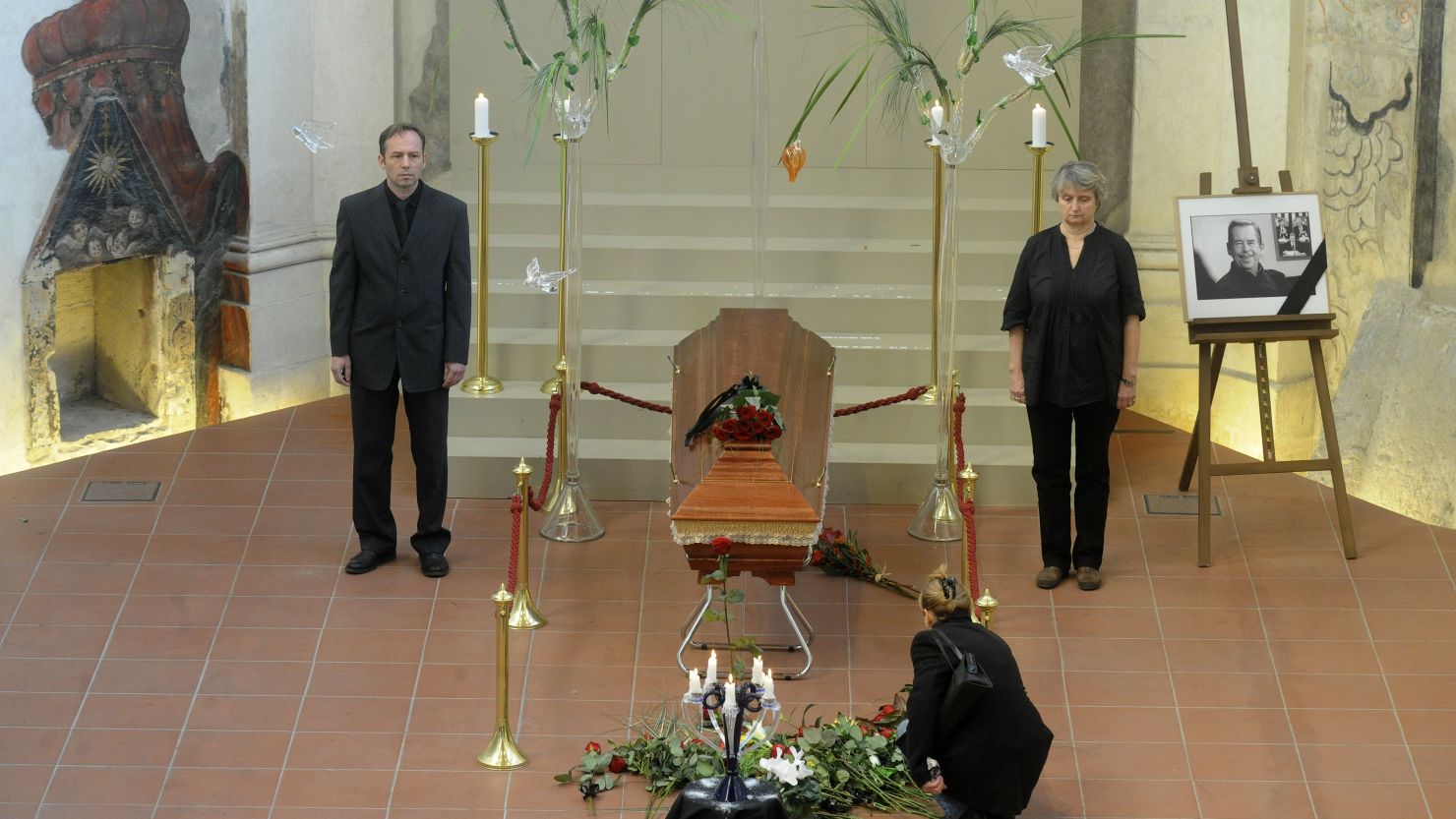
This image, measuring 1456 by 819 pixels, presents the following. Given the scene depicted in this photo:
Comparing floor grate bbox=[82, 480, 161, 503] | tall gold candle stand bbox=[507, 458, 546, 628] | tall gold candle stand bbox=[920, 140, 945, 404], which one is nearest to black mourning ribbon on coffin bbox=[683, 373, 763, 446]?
tall gold candle stand bbox=[507, 458, 546, 628]

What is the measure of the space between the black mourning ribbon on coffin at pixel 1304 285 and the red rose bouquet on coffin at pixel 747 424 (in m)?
2.39

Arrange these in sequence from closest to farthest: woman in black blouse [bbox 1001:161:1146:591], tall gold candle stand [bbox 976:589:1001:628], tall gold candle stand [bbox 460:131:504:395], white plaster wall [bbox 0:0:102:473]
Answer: tall gold candle stand [bbox 976:589:1001:628]
woman in black blouse [bbox 1001:161:1146:591]
tall gold candle stand [bbox 460:131:504:395]
white plaster wall [bbox 0:0:102:473]

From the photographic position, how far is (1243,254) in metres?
7.78

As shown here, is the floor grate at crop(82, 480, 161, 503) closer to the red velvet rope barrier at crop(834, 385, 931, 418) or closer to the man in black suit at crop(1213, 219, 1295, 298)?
the red velvet rope barrier at crop(834, 385, 931, 418)

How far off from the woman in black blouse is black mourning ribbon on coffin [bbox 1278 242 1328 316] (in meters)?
0.85

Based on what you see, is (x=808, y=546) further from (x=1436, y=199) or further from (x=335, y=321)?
(x=1436, y=199)

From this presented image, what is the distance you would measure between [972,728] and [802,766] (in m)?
0.60

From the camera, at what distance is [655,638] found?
22.9ft

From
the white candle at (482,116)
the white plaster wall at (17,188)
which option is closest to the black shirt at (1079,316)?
the white candle at (482,116)

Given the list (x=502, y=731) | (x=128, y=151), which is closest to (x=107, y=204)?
(x=128, y=151)

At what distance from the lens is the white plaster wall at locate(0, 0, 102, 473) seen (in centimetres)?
863

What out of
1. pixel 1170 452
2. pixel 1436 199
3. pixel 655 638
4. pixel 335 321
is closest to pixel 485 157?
pixel 335 321

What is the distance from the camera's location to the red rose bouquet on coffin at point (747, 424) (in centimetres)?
662

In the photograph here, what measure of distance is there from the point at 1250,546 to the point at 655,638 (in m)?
2.53
